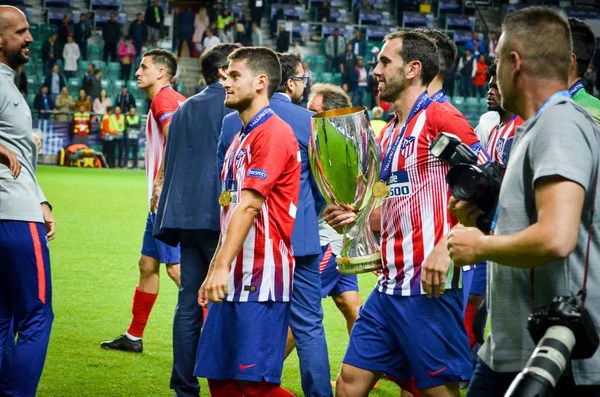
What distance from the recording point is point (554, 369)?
2.19 m

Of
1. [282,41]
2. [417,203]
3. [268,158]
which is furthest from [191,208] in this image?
[282,41]

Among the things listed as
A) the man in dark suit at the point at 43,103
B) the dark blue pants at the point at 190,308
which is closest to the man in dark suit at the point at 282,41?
the man in dark suit at the point at 43,103

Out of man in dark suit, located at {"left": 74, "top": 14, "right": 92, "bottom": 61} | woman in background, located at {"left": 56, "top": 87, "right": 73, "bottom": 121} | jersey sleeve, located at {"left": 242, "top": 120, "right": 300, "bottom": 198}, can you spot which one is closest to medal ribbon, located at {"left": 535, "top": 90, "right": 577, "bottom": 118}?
jersey sleeve, located at {"left": 242, "top": 120, "right": 300, "bottom": 198}

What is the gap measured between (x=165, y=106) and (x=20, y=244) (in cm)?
203

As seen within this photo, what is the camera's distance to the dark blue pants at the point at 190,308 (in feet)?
16.3

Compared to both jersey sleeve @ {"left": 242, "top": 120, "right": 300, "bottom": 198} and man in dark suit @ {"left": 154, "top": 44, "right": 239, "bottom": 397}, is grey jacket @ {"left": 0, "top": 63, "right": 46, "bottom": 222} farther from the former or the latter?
jersey sleeve @ {"left": 242, "top": 120, "right": 300, "bottom": 198}

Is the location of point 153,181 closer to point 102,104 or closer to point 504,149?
point 504,149

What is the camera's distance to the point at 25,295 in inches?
172

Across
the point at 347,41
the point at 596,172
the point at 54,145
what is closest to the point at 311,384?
the point at 596,172

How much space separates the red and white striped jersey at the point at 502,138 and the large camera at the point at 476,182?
9.33 feet

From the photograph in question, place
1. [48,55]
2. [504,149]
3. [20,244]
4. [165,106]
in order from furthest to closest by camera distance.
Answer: [48,55], [165,106], [504,149], [20,244]

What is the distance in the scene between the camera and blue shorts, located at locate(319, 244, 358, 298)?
5.83 m

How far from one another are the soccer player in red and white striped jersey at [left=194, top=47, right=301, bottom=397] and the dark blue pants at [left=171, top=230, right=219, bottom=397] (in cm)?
84

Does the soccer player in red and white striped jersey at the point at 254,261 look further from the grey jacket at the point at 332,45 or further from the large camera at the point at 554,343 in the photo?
the grey jacket at the point at 332,45
